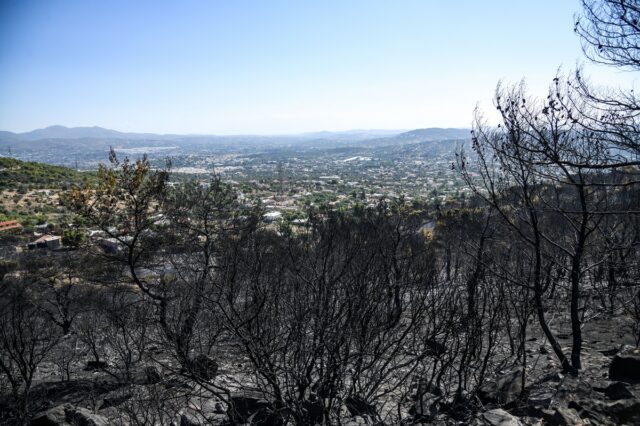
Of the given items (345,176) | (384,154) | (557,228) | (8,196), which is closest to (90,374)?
(557,228)

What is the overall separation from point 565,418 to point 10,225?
45.6m

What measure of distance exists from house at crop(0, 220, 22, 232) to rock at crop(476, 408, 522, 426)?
4223 centimetres

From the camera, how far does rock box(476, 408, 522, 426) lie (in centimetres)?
474

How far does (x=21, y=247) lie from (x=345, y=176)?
100087mm

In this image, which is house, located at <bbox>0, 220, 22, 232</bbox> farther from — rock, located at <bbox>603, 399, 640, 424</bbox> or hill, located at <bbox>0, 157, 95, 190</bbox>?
rock, located at <bbox>603, 399, 640, 424</bbox>

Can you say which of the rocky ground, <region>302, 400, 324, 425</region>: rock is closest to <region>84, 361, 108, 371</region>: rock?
the rocky ground

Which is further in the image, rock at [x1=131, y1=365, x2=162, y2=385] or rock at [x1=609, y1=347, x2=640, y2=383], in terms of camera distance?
rock at [x1=131, y1=365, x2=162, y2=385]

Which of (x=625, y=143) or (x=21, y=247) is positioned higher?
(x=625, y=143)

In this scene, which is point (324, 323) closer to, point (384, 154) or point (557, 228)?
point (557, 228)

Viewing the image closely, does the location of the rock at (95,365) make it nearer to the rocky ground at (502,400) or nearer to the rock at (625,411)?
the rocky ground at (502,400)

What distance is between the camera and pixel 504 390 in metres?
6.21

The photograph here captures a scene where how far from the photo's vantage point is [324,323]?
5203mm

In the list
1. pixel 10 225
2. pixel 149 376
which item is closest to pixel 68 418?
pixel 149 376

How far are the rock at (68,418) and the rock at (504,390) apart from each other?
20.5 ft
